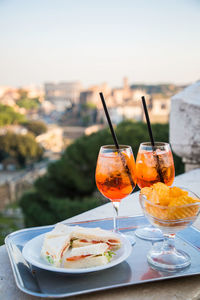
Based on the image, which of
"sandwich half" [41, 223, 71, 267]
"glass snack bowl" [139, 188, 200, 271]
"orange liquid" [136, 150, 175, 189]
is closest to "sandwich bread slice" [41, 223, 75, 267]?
"sandwich half" [41, 223, 71, 267]

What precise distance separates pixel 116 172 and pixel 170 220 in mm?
230

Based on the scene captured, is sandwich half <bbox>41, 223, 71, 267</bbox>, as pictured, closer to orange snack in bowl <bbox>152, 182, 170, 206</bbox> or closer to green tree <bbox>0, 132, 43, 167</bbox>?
orange snack in bowl <bbox>152, 182, 170, 206</bbox>

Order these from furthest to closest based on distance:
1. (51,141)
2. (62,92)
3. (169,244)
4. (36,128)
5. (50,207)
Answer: (62,92) < (36,128) < (51,141) < (50,207) < (169,244)

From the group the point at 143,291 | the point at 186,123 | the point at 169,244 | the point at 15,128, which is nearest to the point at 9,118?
the point at 15,128

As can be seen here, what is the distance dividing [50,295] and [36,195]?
669cm

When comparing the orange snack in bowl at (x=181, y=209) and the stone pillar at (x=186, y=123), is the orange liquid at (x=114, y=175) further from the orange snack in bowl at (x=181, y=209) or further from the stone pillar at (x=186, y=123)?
the stone pillar at (x=186, y=123)

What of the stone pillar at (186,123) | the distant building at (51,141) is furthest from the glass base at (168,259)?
the distant building at (51,141)

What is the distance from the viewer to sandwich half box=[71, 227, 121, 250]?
0.67 meters

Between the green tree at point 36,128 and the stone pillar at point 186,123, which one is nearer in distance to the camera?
the stone pillar at point 186,123

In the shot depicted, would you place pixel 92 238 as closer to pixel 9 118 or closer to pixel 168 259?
pixel 168 259

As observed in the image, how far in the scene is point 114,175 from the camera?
865 millimetres

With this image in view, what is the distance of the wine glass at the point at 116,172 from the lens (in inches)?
34.1

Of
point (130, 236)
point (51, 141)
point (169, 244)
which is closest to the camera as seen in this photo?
point (169, 244)

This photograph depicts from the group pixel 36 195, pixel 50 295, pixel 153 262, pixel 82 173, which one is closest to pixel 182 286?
pixel 153 262
